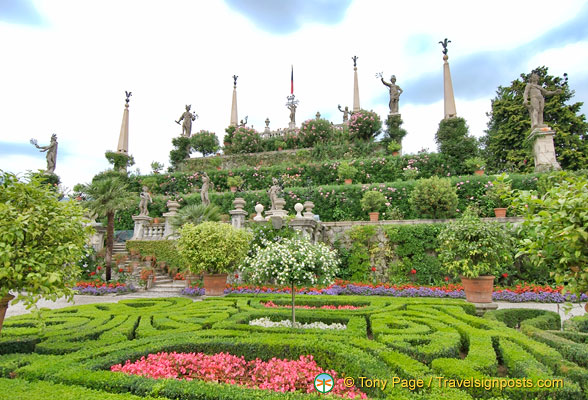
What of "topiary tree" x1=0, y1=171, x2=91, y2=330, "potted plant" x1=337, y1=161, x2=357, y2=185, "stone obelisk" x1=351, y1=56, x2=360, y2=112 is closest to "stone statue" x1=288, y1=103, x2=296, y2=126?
"stone obelisk" x1=351, y1=56, x2=360, y2=112

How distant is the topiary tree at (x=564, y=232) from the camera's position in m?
2.42

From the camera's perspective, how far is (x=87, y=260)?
48.5 ft

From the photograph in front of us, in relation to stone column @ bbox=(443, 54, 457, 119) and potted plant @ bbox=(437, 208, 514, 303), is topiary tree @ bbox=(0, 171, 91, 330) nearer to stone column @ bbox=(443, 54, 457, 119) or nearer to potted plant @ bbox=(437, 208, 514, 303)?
potted plant @ bbox=(437, 208, 514, 303)

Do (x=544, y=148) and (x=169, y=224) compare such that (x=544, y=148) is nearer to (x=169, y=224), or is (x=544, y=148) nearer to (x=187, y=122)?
(x=169, y=224)

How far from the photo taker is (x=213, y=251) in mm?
8422

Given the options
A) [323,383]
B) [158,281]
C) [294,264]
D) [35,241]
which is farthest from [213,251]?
[158,281]

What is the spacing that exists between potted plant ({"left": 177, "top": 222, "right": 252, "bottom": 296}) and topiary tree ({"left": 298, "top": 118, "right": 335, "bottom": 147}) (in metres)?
18.5

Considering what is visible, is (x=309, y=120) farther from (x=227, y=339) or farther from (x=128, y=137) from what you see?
(x=227, y=339)

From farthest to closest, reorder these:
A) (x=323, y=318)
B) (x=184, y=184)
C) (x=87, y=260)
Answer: (x=184, y=184) → (x=87, y=260) → (x=323, y=318)

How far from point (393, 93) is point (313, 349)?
973 inches

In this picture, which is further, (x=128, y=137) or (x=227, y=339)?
(x=128, y=137)

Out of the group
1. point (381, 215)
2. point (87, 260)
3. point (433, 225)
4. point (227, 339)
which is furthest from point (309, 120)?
point (227, 339)

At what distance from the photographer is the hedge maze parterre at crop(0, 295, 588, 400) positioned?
2.89 m

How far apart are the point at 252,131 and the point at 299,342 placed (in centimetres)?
2593
